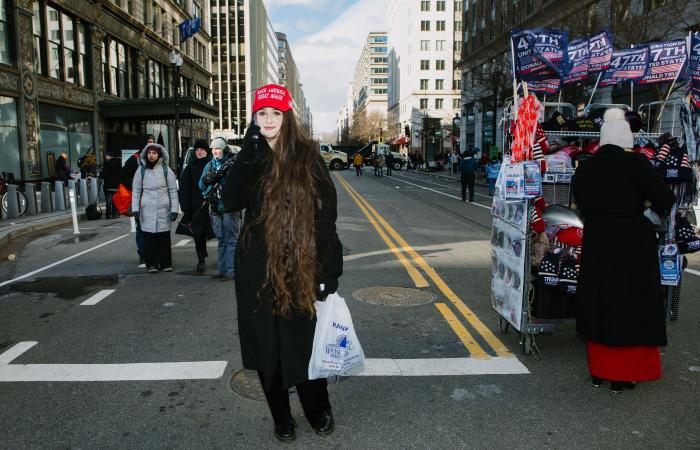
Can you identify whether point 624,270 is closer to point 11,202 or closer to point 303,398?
point 303,398

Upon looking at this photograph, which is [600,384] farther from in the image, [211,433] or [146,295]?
[146,295]

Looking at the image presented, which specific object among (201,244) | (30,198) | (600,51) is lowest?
(201,244)

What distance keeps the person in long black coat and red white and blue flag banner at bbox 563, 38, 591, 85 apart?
5334 millimetres

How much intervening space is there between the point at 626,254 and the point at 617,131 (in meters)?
0.88

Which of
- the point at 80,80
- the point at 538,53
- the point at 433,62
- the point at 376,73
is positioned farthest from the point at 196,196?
the point at 376,73

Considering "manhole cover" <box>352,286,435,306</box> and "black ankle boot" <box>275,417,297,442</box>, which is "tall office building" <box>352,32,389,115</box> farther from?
"black ankle boot" <box>275,417,297,442</box>

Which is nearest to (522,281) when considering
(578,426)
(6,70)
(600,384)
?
(600,384)

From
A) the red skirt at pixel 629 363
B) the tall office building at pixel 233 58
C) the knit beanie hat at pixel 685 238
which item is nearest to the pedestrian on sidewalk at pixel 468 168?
the knit beanie hat at pixel 685 238

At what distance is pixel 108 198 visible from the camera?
15.7 meters

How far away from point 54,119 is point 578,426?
85.3 ft

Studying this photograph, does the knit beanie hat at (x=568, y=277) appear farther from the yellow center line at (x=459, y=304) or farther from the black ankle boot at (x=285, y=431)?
the black ankle boot at (x=285, y=431)

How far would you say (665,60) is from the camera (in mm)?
8047

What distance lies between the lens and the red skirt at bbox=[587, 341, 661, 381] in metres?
3.94

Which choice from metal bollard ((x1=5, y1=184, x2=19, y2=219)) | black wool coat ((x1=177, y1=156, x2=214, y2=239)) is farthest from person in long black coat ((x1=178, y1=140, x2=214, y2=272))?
metal bollard ((x1=5, y1=184, x2=19, y2=219))
